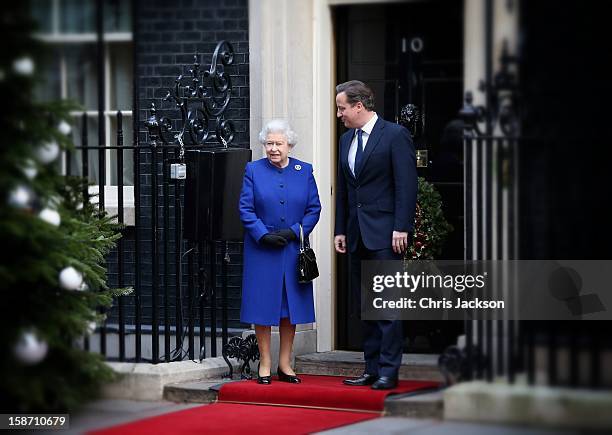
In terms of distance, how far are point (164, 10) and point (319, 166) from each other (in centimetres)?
174

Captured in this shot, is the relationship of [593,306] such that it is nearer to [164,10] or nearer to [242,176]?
[242,176]

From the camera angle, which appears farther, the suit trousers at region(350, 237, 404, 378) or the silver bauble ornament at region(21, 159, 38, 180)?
the suit trousers at region(350, 237, 404, 378)

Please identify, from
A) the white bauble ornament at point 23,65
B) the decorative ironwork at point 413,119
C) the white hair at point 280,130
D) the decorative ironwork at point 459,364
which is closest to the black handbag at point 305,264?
the white hair at point 280,130

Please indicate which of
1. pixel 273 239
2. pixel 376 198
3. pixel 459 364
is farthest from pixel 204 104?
pixel 459 364

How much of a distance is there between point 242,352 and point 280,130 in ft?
5.11

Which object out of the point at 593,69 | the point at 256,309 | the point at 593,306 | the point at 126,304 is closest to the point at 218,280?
the point at 126,304

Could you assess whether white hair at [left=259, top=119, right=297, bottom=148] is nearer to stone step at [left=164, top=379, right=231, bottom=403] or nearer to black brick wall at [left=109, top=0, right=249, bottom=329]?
black brick wall at [left=109, top=0, right=249, bottom=329]

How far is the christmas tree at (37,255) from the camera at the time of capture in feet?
22.9

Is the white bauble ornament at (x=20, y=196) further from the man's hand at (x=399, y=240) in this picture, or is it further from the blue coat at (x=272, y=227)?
the man's hand at (x=399, y=240)

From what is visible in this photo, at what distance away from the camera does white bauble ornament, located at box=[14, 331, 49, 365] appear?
280 inches

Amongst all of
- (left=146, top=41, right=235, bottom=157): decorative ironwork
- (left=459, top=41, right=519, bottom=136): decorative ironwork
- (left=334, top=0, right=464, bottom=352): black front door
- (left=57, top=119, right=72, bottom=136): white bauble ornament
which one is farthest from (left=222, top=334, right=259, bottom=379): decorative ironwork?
(left=459, top=41, right=519, bottom=136): decorative ironwork

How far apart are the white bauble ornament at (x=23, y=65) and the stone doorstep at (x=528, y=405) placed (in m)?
2.73

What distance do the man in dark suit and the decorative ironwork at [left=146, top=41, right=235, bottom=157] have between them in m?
1.11

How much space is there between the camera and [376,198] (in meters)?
8.56
